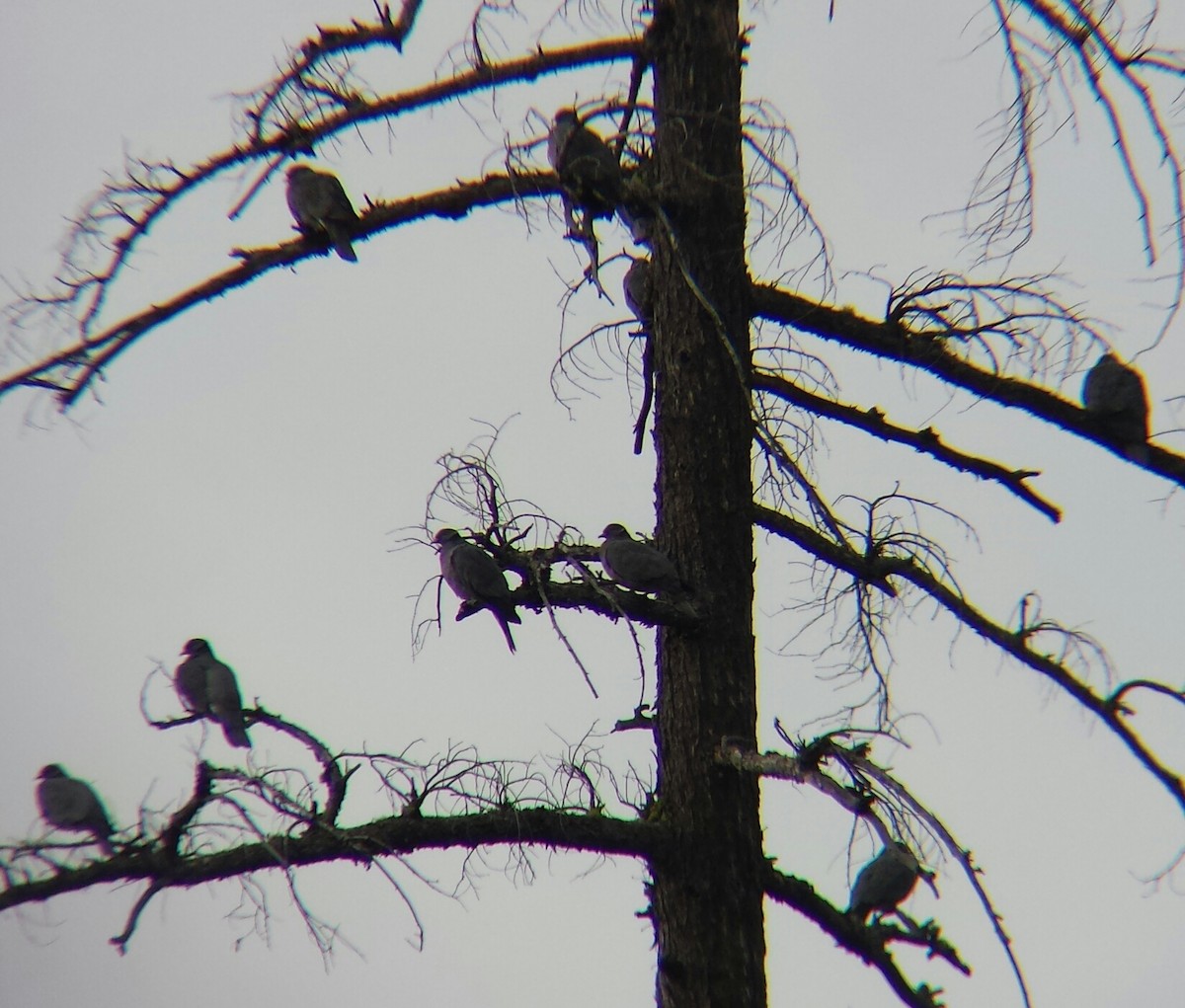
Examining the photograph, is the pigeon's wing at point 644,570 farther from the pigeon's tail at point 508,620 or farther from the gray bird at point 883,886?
the gray bird at point 883,886

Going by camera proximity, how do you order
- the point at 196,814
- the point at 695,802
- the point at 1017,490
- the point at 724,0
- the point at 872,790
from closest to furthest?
the point at 872,790 → the point at 196,814 → the point at 695,802 → the point at 1017,490 → the point at 724,0

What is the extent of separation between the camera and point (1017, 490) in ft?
15.4

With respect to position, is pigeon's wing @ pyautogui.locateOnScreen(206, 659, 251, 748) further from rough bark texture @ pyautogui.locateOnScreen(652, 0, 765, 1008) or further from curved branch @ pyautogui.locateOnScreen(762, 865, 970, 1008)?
curved branch @ pyautogui.locateOnScreen(762, 865, 970, 1008)

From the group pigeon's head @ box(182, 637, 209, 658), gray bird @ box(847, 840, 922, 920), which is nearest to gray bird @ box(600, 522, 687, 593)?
gray bird @ box(847, 840, 922, 920)

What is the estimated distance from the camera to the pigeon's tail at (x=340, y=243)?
4.53 m

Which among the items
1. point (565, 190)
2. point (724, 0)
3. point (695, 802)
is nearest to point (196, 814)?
point (695, 802)

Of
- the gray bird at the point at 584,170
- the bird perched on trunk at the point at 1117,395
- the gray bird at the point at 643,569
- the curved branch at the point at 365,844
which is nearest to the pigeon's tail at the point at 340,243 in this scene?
the gray bird at the point at 584,170

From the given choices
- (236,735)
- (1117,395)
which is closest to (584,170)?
(1117,395)

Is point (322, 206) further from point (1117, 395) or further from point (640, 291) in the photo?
point (1117, 395)

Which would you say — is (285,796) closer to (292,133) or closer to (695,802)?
(695,802)

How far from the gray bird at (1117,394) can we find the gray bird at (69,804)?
490cm

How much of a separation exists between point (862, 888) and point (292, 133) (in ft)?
11.5

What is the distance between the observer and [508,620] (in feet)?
15.8

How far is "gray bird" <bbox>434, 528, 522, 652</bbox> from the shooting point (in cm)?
437
